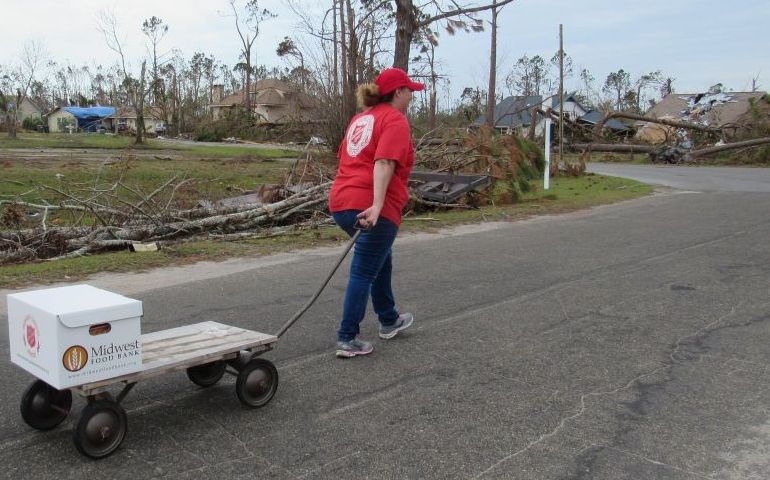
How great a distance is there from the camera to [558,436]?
3.75 meters

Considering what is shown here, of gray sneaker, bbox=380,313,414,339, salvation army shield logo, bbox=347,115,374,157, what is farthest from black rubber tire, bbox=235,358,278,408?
salvation army shield logo, bbox=347,115,374,157

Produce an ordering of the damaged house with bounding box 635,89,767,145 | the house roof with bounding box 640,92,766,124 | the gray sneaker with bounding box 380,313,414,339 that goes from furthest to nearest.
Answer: the house roof with bounding box 640,92,766,124
the damaged house with bounding box 635,89,767,145
the gray sneaker with bounding box 380,313,414,339

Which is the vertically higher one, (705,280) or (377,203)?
(377,203)

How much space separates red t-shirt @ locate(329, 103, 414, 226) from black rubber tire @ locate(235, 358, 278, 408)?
1.28 metres

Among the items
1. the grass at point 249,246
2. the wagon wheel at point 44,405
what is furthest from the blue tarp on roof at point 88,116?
the wagon wheel at point 44,405

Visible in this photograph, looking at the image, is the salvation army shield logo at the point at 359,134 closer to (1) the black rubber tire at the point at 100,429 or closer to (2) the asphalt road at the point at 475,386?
(2) the asphalt road at the point at 475,386

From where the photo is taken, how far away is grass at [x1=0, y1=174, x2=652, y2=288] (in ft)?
25.8

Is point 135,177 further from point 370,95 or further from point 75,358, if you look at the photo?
point 75,358

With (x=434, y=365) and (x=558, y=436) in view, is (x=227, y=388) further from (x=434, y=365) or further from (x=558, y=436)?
(x=558, y=436)

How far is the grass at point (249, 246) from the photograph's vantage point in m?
7.86

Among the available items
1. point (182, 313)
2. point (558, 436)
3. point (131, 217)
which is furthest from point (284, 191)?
point (558, 436)

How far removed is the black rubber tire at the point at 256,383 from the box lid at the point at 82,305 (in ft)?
2.55

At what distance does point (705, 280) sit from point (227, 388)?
219 inches

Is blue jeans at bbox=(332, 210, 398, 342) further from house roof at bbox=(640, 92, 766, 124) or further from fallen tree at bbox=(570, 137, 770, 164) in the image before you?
house roof at bbox=(640, 92, 766, 124)
